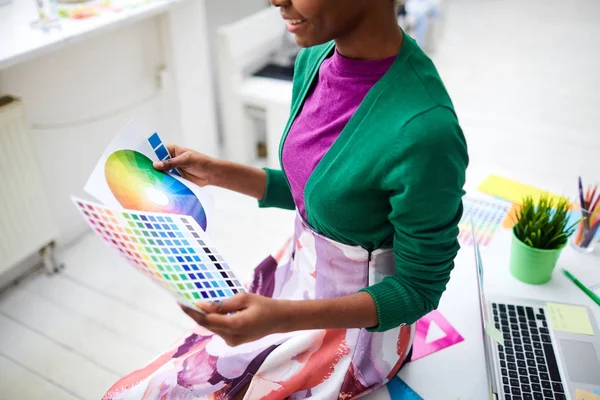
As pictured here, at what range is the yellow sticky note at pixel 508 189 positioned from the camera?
4.46 ft

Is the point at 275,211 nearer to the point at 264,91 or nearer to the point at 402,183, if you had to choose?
the point at 264,91

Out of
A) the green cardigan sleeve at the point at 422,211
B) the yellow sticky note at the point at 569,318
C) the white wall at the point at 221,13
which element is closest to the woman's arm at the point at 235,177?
the green cardigan sleeve at the point at 422,211

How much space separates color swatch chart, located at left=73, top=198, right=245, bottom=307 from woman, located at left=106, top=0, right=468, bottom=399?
0.04 meters

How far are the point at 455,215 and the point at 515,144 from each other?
233cm

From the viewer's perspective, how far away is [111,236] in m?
0.77

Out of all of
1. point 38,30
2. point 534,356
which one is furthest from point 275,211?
point 534,356

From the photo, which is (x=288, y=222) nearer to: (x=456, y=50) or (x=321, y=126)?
(x=321, y=126)

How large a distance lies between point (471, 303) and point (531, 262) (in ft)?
0.47

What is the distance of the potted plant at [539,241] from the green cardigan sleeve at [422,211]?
362 mm

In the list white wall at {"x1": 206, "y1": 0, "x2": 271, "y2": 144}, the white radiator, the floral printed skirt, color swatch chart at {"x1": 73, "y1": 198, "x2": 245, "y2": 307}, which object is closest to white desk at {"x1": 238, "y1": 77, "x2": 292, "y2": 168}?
white wall at {"x1": 206, "y1": 0, "x2": 271, "y2": 144}

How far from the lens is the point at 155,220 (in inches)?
31.8

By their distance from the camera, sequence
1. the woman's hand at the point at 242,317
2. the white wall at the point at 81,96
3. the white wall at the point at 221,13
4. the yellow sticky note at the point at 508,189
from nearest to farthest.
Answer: the woman's hand at the point at 242,317 → the yellow sticky note at the point at 508,189 → the white wall at the point at 81,96 → the white wall at the point at 221,13

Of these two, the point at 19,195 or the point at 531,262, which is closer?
the point at 531,262

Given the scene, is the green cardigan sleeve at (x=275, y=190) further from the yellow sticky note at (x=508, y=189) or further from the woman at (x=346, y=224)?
the yellow sticky note at (x=508, y=189)
